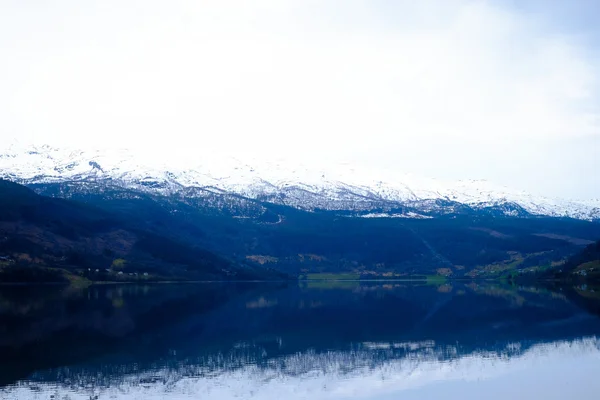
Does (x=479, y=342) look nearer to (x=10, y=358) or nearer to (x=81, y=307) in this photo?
(x=10, y=358)

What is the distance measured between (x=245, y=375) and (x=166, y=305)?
202 feet

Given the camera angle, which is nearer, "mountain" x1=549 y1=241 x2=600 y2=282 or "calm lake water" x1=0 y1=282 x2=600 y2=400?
"calm lake water" x1=0 y1=282 x2=600 y2=400

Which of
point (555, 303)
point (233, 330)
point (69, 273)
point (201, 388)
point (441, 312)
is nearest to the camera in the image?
point (201, 388)

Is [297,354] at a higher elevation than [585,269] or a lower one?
lower

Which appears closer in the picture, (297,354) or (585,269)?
(297,354)

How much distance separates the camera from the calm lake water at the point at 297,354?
40.0 metres

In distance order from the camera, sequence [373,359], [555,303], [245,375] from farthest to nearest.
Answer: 1. [555,303]
2. [373,359]
3. [245,375]

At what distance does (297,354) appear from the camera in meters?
54.3

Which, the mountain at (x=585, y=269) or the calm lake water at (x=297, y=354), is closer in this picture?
the calm lake water at (x=297, y=354)

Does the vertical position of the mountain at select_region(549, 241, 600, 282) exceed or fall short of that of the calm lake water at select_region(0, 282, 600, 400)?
it exceeds it

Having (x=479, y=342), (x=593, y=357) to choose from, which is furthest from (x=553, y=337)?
(x=593, y=357)

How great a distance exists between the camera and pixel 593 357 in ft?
163

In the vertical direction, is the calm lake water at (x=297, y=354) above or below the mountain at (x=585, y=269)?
below

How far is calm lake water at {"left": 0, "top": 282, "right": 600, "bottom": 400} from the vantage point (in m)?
40.0
